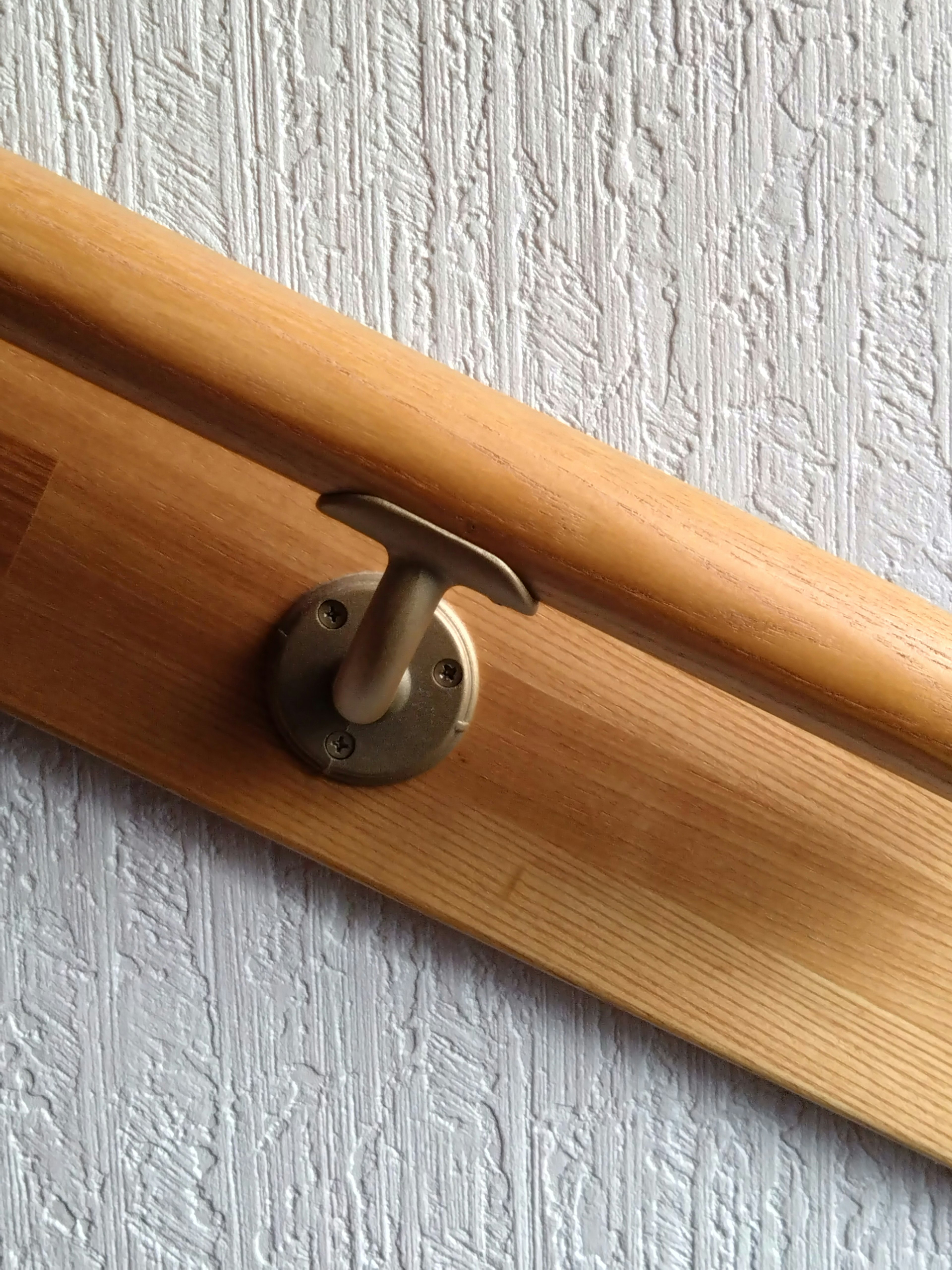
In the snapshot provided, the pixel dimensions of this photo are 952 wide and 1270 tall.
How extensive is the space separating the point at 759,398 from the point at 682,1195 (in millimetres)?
213

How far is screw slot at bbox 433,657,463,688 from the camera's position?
269mm

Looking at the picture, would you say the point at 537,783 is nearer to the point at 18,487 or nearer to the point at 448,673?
the point at 448,673

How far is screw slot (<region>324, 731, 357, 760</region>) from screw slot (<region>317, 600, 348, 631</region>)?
0.08 ft

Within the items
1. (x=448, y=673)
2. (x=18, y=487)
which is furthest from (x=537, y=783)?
(x=18, y=487)

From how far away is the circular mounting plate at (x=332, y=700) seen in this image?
0.27 metres

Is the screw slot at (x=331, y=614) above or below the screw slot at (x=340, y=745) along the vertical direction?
above

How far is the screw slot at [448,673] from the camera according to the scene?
269 millimetres

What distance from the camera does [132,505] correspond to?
26 centimetres

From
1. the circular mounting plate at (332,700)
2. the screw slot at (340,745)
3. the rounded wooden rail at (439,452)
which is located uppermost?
the circular mounting plate at (332,700)

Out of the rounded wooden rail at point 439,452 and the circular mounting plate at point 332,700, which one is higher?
the circular mounting plate at point 332,700

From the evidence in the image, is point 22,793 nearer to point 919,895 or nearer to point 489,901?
point 489,901

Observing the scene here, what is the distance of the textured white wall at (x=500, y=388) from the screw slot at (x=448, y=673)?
0.21 feet

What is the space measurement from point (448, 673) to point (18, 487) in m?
0.11

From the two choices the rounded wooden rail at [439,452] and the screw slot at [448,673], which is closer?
the rounded wooden rail at [439,452]
